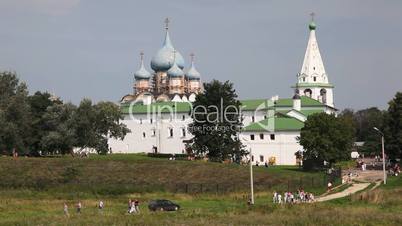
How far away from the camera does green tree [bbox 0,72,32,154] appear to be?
76969 mm

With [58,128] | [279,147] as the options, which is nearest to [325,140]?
[279,147]

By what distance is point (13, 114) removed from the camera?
79.6 meters

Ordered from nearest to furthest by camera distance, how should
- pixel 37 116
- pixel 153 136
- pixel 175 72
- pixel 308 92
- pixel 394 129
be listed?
1. pixel 394 129
2. pixel 37 116
3. pixel 153 136
4. pixel 308 92
5. pixel 175 72

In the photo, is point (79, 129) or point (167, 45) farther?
point (167, 45)

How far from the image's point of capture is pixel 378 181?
6525cm

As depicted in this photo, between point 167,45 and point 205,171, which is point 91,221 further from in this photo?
point 167,45

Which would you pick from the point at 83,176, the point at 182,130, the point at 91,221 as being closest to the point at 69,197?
the point at 83,176

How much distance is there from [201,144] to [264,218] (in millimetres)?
41358

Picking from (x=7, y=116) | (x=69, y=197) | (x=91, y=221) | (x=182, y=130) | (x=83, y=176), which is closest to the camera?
(x=91, y=221)

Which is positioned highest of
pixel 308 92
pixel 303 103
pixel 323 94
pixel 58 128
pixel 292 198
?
pixel 308 92

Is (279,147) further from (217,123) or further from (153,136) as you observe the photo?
(153,136)

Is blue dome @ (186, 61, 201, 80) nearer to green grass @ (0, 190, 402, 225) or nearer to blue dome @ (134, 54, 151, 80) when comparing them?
blue dome @ (134, 54, 151, 80)

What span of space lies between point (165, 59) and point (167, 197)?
262 feet

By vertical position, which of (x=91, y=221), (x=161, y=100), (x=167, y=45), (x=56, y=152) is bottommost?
(x=91, y=221)
